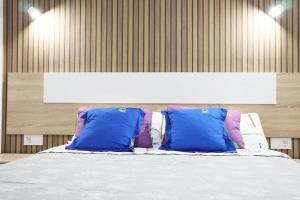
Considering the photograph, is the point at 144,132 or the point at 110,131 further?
the point at 144,132

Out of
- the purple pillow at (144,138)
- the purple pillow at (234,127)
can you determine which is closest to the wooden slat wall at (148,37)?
the purple pillow at (234,127)

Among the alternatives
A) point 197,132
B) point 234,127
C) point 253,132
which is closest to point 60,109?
point 197,132

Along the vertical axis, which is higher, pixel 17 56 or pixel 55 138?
pixel 17 56

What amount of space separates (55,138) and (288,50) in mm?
2057

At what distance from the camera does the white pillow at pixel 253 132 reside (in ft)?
8.53

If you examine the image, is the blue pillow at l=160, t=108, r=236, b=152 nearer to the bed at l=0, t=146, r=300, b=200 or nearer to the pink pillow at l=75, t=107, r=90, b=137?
the bed at l=0, t=146, r=300, b=200

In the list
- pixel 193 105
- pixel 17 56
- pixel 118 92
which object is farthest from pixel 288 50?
pixel 17 56

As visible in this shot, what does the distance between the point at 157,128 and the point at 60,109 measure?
2.99ft

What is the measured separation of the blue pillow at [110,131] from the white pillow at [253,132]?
0.77 metres

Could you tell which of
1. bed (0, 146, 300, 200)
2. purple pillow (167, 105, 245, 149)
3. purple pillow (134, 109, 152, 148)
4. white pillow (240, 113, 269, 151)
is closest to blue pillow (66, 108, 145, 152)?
purple pillow (134, 109, 152, 148)

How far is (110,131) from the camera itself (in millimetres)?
2424

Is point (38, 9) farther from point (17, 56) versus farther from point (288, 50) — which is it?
point (288, 50)

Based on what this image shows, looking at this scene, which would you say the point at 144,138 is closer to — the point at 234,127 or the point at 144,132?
the point at 144,132

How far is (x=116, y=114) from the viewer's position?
2523 millimetres
